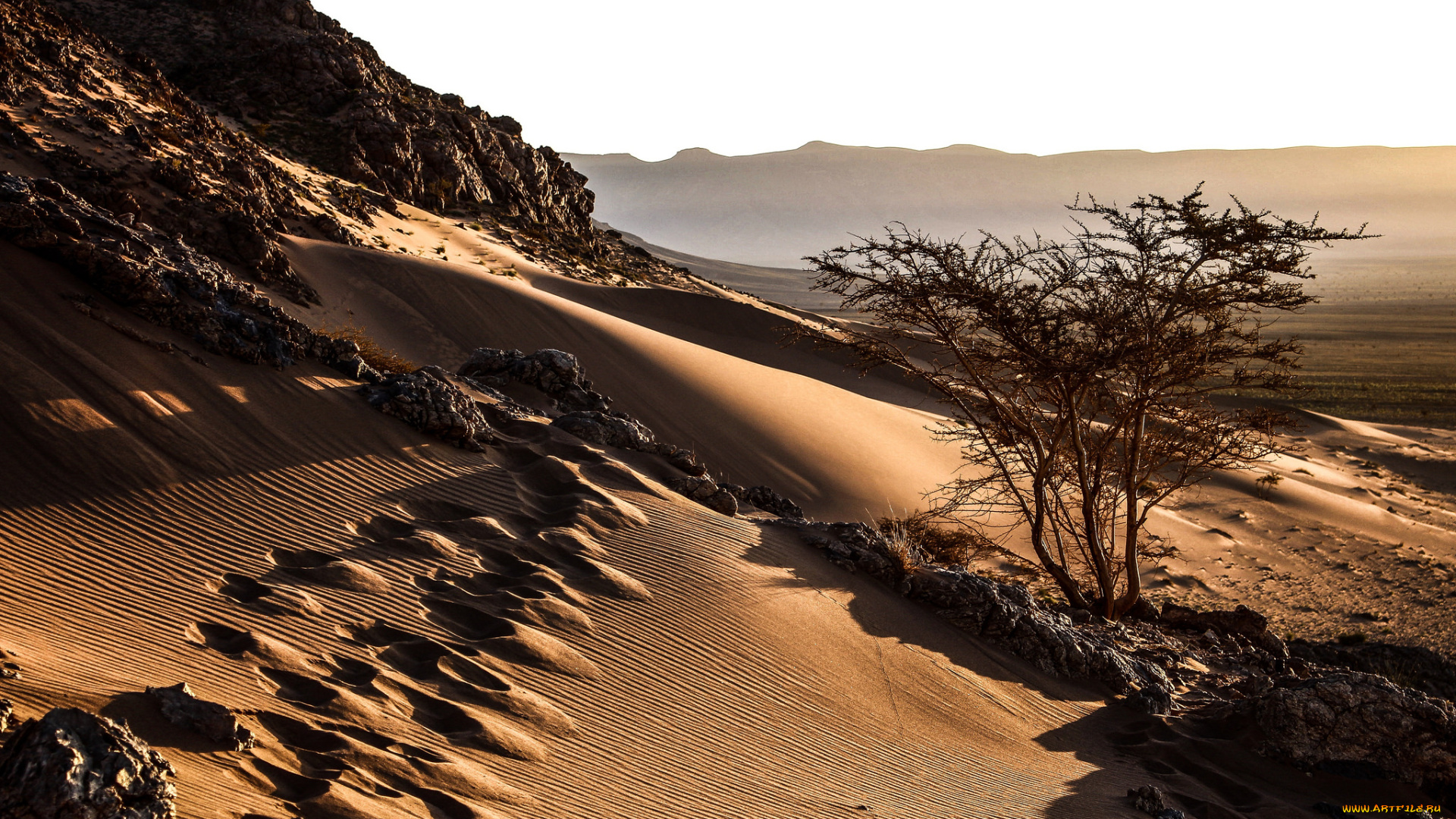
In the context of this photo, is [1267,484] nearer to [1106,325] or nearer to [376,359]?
[1106,325]

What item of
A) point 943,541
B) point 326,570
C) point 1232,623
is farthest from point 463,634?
point 1232,623

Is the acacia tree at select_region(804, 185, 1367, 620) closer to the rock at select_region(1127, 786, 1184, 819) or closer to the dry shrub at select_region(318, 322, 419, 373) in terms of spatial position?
the rock at select_region(1127, 786, 1184, 819)

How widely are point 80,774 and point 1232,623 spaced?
32.6 ft

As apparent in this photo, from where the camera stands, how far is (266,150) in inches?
910

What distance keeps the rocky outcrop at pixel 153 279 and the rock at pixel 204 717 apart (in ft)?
14.3

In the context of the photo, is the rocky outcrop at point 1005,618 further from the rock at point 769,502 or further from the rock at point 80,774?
the rock at point 80,774

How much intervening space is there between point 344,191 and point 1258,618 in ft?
73.6

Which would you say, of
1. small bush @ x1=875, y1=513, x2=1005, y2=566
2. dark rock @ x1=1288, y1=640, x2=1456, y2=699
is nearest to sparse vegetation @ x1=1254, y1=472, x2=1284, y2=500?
dark rock @ x1=1288, y1=640, x2=1456, y2=699

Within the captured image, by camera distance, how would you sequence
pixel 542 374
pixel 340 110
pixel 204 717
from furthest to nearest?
pixel 340 110
pixel 542 374
pixel 204 717

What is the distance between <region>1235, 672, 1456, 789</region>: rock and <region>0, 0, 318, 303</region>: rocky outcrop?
44.4 feet

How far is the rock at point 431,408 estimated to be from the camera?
7316 mm

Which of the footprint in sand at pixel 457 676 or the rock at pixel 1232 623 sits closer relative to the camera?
the footprint in sand at pixel 457 676

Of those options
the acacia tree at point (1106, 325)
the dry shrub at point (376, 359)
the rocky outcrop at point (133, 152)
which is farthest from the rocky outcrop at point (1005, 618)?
the rocky outcrop at point (133, 152)

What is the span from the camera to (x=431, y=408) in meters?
7.36
